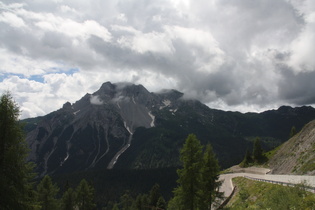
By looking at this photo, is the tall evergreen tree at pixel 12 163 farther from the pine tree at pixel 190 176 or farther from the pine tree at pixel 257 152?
the pine tree at pixel 257 152

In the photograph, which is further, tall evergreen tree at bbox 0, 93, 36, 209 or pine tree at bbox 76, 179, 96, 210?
pine tree at bbox 76, 179, 96, 210

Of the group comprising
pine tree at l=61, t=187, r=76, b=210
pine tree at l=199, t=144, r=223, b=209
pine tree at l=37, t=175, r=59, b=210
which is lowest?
pine tree at l=61, t=187, r=76, b=210

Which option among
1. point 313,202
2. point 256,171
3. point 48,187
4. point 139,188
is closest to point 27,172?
point 313,202

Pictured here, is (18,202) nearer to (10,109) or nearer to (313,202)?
(10,109)

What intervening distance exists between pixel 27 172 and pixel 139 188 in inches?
7402

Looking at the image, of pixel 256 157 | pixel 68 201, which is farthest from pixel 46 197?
pixel 256 157

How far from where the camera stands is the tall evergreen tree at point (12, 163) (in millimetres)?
15086

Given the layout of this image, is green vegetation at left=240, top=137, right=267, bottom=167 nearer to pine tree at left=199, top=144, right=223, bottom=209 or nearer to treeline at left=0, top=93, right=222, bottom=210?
treeline at left=0, top=93, right=222, bottom=210

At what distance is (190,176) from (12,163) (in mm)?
19063

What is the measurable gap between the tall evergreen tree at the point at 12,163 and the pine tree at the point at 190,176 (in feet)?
55.6

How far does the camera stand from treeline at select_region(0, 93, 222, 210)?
15602 mm

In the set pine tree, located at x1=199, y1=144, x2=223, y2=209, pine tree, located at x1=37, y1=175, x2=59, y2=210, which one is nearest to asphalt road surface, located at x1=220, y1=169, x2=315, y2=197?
pine tree, located at x1=199, y1=144, x2=223, y2=209

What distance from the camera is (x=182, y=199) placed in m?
29.1

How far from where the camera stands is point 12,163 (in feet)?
52.0
